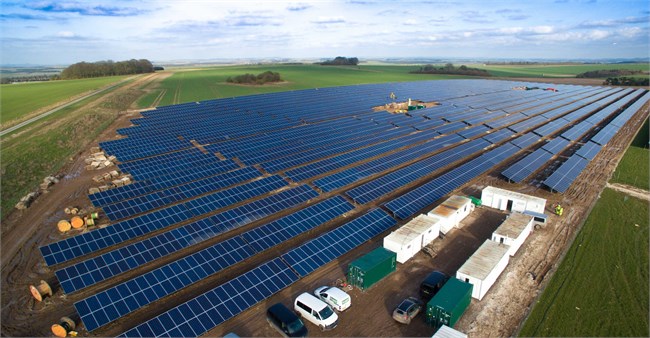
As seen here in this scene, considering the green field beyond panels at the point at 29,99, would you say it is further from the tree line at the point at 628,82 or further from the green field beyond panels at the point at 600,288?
the tree line at the point at 628,82

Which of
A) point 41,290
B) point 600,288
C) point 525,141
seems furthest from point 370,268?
point 525,141

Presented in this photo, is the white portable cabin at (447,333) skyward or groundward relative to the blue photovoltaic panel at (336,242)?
groundward

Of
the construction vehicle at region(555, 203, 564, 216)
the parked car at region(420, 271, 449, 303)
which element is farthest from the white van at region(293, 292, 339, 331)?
the construction vehicle at region(555, 203, 564, 216)

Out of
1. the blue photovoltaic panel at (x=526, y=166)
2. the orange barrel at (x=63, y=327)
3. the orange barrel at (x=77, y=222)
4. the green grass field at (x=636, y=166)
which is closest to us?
the orange barrel at (x=63, y=327)

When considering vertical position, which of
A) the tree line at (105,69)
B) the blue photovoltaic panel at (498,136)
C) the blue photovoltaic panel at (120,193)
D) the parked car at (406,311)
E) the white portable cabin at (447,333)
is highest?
the tree line at (105,69)

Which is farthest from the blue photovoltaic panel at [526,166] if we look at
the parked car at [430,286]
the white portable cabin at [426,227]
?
the parked car at [430,286]

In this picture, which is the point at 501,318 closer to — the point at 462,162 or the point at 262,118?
the point at 462,162

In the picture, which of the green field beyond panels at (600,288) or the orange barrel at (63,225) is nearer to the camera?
the green field beyond panels at (600,288)

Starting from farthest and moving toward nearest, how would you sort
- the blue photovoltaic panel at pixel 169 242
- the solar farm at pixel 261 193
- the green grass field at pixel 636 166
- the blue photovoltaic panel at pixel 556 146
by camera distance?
the blue photovoltaic panel at pixel 556 146 < the green grass field at pixel 636 166 < the blue photovoltaic panel at pixel 169 242 < the solar farm at pixel 261 193
